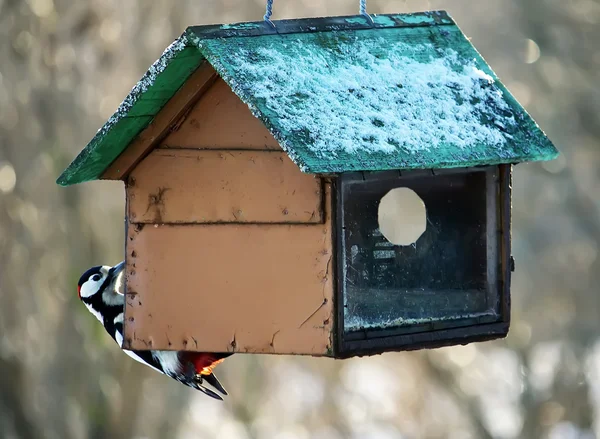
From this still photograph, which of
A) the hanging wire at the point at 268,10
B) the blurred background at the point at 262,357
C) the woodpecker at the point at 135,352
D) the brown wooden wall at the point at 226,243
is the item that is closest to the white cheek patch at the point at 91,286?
the woodpecker at the point at 135,352

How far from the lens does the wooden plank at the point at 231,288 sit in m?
2.93

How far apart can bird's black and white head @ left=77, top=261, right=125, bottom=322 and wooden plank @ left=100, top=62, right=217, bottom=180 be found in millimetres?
693

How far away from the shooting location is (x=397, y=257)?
3.12 metres

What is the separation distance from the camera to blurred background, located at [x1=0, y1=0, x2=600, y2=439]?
884cm

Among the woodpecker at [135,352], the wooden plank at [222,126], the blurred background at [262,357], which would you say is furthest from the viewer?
the blurred background at [262,357]

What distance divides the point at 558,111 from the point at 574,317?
6.38 feet

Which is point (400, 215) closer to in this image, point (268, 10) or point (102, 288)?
point (102, 288)

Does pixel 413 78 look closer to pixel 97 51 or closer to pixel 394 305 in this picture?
pixel 394 305

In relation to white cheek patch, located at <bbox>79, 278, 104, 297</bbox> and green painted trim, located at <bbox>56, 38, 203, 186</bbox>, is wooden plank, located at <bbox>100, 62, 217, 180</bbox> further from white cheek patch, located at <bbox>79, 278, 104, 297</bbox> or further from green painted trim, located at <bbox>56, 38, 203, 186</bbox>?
white cheek patch, located at <bbox>79, 278, 104, 297</bbox>

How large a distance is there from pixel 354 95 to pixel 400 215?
6.24 m

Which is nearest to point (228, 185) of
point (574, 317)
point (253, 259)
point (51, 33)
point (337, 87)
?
point (253, 259)

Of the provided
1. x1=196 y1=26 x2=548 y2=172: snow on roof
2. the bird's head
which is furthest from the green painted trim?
the bird's head

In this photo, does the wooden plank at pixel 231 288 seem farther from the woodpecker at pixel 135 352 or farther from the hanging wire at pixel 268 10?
the hanging wire at pixel 268 10

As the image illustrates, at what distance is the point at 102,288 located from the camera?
384 cm
